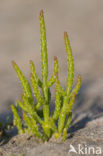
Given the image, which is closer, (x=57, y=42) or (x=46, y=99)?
(x=46, y=99)

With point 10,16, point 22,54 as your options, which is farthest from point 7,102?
point 10,16

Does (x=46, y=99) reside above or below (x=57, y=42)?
below

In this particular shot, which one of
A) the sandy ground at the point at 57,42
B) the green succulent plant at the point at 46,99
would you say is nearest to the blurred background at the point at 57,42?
the sandy ground at the point at 57,42

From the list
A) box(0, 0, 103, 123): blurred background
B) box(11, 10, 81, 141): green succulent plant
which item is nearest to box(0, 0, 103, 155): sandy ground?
box(0, 0, 103, 123): blurred background

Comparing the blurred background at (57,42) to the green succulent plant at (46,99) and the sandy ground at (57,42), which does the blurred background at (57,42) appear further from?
the green succulent plant at (46,99)

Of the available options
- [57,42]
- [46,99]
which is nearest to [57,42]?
[57,42]

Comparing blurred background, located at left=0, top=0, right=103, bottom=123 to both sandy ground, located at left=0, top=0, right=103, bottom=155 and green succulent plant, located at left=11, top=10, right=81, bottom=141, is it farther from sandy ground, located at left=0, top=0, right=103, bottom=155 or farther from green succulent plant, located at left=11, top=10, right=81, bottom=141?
green succulent plant, located at left=11, top=10, right=81, bottom=141

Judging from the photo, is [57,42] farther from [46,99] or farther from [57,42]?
[46,99]

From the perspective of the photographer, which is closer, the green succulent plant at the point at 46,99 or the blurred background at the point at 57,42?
the green succulent plant at the point at 46,99

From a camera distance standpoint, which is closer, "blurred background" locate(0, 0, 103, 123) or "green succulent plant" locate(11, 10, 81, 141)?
"green succulent plant" locate(11, 10, 81, 141)

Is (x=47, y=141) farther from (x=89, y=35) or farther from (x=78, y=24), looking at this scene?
(x=78, y=24)
